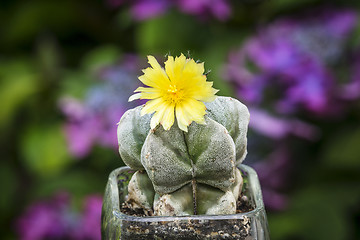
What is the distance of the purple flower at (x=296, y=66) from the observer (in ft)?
4.38

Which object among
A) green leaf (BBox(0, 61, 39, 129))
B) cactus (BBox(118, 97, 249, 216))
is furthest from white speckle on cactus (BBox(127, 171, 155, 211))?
green leaf (BBox(0, 61, 39, 129))

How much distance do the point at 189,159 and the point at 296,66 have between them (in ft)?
3.05

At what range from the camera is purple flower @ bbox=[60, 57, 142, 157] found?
54.7 inches

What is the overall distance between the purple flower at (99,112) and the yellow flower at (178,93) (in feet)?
2.99

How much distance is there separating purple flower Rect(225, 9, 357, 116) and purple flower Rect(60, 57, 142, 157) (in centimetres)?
28

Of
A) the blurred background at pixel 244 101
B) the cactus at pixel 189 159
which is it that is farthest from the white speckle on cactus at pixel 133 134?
the blurred background at pixel 244 101

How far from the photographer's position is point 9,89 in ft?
5.51

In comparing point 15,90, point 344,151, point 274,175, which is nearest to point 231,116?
point 274,175

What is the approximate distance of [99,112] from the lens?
4.63 feet

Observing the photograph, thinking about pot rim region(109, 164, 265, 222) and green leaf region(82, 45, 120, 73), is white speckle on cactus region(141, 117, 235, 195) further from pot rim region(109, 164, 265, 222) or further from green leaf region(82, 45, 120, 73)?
green leaf region(82, 45, 120, 73)

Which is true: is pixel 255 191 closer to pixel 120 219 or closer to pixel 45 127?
pixel 120 219

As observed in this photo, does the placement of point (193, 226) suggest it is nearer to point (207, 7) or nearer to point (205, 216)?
point (205, 216)

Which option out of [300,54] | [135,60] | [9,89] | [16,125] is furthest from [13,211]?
[300,54]

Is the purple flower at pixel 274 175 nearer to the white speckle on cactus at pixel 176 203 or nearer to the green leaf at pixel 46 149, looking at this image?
the green leaf at pixel 46 149
